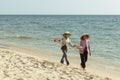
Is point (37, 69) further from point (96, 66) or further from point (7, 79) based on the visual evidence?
point (96, 66)

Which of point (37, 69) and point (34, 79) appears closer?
point (34, 79)

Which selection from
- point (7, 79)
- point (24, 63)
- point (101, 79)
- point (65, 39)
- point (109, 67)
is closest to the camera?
point (7, 79)

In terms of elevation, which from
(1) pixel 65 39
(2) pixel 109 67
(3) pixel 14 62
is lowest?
(2) pixel 109 67

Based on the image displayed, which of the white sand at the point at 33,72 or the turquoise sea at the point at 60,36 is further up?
the white sand at the point at 33,72

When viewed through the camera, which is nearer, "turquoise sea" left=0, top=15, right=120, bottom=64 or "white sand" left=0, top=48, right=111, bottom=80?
"white sand" left=0, top=48, right=111, bottom=80

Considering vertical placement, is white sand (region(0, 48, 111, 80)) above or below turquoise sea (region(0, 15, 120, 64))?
above

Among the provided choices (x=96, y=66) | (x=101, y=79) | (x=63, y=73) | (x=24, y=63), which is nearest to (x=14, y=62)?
(x=24, y=63)

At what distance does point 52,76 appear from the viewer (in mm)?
8664

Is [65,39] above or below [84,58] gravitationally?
above

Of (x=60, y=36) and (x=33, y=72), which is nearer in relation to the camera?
(x=33, y=72)

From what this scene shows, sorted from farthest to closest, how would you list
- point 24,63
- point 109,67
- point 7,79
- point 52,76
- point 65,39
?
point 109,67, point 65,39, point 24,63, point 52,76, point 7,79

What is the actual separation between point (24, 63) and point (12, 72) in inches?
58.3

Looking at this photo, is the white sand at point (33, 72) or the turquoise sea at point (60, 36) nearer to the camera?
the white sand at point (33, 72)

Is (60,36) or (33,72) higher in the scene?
(33,72)
